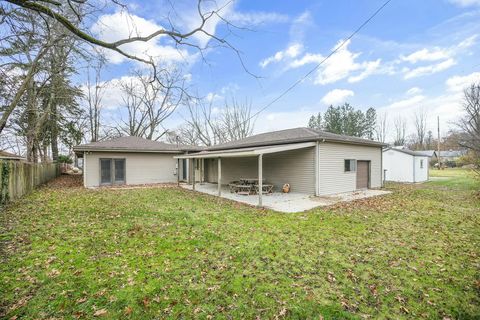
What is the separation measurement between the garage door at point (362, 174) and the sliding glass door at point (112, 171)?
1498cm

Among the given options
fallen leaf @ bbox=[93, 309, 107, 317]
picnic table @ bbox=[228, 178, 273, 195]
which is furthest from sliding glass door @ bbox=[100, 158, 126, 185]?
fallen leaf @ bbox=[93, 309, 107, 317]

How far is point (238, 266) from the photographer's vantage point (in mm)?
4016

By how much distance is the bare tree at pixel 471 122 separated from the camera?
12.8 metres

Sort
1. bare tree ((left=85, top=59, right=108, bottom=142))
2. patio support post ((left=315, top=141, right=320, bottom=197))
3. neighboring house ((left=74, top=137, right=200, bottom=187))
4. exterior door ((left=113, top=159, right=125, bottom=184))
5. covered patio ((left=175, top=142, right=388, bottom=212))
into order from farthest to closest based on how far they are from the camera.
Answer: bare tree ((left=85, top=59, right=108, bottom=142))
exterior door ((left=113, top=159, right=125, bottom=184))
neighboring house ((left=74, top=137, right=200, bottom=187))
patio support post ((left=315, top=141, right=320, bottom=197))
covered patio ((left=175, top=142, right=388, bottom=212))

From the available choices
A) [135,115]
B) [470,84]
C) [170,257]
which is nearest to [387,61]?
[470,84]

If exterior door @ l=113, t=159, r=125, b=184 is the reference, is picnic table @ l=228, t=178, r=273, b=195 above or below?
below

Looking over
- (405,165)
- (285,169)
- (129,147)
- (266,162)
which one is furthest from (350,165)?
(129,147)

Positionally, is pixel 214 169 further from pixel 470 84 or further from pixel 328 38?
pixel 470 84

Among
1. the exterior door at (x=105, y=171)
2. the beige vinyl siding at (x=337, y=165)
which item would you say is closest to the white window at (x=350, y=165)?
the beige vinyl siding at (x=337, y=165)

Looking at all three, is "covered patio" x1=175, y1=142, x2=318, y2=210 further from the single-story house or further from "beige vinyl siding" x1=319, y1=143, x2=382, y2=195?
"beige vinyl siding" x1=319, y1=143, x2=382, y2=195

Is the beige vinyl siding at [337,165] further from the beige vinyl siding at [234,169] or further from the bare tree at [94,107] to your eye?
the bare tree at [94,107]

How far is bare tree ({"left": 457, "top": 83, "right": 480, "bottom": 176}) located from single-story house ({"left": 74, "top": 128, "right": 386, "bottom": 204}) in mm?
4426

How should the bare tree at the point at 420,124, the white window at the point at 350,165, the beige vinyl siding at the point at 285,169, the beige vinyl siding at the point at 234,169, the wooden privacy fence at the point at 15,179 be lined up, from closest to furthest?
the wooden privacy fence at the point at 15,179, the beige vinyl siding at the point at 285,169, the white window at the point at 350,165, the beige vinyl siding at the point at 234,169, the bare tree at the point at 420,124

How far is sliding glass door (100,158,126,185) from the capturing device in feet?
51.5
